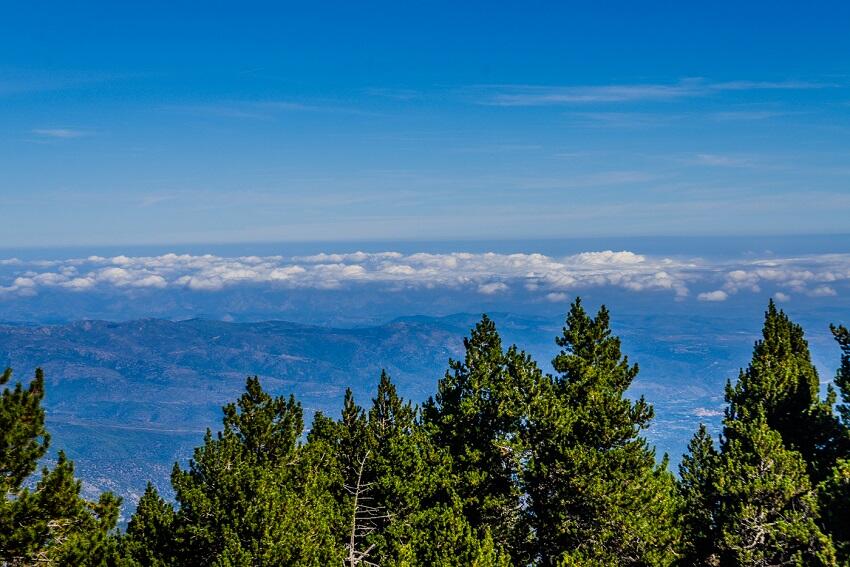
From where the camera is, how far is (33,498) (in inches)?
869

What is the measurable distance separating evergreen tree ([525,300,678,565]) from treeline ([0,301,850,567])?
4.0 inches

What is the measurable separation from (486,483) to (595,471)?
21.9 feet

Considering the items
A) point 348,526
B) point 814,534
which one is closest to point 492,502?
point 348,526

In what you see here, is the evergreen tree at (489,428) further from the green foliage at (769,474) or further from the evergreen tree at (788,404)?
the evergreen tree at (788,404)

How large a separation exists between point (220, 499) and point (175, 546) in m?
5.44

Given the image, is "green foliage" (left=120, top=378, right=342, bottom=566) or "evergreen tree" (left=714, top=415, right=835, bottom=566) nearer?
"green foliage" (left=120, top=378, right=342, bottom=566)

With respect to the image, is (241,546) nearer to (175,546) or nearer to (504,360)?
(175,546)

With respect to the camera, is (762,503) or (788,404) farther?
(788,404)

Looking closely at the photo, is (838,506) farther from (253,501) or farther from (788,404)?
(253,501)

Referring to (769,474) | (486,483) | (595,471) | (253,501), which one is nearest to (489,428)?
(486,483)

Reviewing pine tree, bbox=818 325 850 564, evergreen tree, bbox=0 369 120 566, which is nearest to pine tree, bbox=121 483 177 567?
evergreen tree, bbox=0 369 120 566

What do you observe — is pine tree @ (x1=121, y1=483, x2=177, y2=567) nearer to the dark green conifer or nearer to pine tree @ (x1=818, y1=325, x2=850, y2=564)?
the dark green conifer

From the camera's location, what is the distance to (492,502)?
33.8 metres

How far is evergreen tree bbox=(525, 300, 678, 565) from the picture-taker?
30.4m
